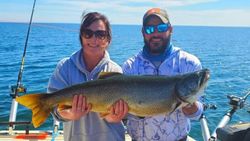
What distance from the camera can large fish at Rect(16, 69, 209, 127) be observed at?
3.92m

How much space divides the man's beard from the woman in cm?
42

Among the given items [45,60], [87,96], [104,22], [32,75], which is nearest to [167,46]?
[104,22]

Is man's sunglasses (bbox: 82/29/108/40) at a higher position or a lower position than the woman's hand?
higher

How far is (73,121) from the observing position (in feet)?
13.7

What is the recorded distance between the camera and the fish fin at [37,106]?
402 cm

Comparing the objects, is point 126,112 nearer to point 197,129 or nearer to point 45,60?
point 197,129

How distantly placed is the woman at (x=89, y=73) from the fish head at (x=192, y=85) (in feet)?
2.03

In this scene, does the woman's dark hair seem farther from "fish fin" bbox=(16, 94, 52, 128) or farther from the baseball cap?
"fish fin" bbox=(16, 94, 52, 128)

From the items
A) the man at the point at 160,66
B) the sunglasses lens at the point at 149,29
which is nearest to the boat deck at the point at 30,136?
the man at the point at 160,66

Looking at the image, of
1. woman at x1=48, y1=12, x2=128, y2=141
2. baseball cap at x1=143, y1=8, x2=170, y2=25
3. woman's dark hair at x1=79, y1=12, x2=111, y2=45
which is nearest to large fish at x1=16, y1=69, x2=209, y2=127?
woman at x1=48, y1=12, x2=128, y2=141

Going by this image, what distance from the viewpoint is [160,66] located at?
4.46 meters

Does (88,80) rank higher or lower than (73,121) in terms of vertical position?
higher

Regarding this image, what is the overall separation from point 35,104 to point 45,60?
30391 millimetres

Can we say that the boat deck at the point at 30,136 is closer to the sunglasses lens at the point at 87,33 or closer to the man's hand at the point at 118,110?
the man's hand at the point at 118,110
